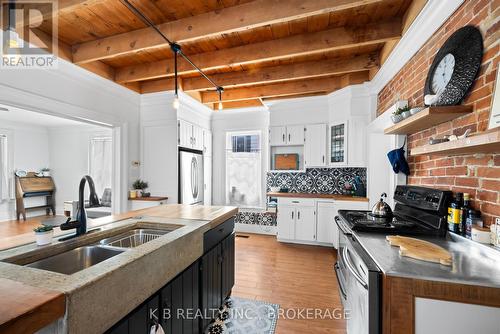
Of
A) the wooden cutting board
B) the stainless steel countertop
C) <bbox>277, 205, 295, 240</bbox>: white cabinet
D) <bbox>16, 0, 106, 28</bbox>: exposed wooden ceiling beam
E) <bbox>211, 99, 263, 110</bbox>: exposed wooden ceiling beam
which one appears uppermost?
<bbox>211, 99, 263, 110</bbox>: exposed wooden ceiling beam

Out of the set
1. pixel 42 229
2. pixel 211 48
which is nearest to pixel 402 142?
pixel 211 48

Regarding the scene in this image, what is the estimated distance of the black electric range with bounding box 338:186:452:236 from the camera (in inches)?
60.8

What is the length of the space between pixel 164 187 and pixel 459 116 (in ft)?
12.5

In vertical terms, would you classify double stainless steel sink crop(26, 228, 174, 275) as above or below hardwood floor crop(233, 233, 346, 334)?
above

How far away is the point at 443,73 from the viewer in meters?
1.65

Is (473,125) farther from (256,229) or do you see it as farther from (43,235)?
(256,229)

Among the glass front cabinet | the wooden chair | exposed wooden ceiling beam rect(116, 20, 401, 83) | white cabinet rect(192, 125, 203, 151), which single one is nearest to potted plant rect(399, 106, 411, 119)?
exposed wooden ceiling beam rect(116, 20, 401, 83)

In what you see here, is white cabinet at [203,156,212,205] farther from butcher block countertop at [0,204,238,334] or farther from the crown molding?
the crown molding

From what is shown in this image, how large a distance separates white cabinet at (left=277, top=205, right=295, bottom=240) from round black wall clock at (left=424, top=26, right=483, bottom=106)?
8.86 feet

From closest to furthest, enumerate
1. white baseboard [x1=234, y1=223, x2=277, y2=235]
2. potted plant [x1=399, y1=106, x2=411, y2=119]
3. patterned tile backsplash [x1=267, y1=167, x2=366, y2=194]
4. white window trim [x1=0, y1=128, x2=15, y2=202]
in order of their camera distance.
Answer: potted plant [x1=399, y1=106, x2=411, y2=119]
patterned tile backsplash [x1=267, y1=167, x2=366, y2=194]
white baseboard [x1=234, y1=223, x2=277, y2=235]
white window trim [x1=0, y1=128, x2=15, y2=202]

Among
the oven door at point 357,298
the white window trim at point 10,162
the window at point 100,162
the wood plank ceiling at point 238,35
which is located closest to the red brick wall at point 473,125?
the wood plank ceiling at point 238,35

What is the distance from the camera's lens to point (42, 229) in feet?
3.88

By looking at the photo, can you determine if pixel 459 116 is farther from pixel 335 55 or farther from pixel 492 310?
pixel 335 55

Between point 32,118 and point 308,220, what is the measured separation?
687cm
